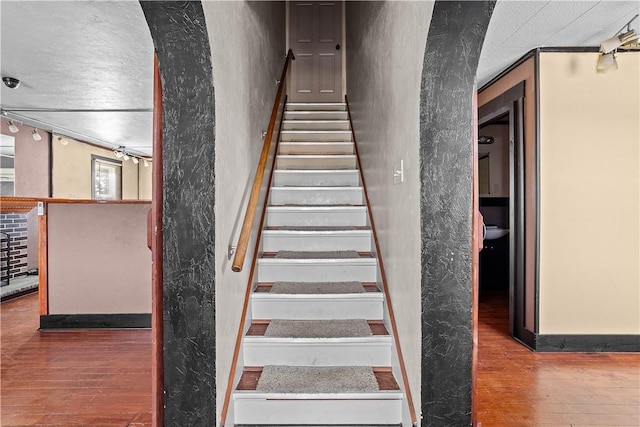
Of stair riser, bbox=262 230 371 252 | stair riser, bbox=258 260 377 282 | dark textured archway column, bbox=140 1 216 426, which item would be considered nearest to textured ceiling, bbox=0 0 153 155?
dark textured archway column, bbox=140 1 216 426

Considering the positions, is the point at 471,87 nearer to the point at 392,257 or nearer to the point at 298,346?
the point at 392,257

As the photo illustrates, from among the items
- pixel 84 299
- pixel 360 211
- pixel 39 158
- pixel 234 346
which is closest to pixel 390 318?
pixel 234 346

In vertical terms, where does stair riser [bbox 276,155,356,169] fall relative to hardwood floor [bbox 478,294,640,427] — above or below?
above

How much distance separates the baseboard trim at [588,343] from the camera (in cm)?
298

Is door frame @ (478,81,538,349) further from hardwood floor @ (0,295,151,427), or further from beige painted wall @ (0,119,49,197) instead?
beige painted wall @ (0,119,49,197)

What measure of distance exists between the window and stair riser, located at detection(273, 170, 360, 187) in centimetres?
557

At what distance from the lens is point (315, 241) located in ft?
9.45

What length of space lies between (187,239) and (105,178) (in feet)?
24.7

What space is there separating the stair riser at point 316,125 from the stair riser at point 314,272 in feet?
7.48

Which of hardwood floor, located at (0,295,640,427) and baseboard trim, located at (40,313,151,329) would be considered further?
baseboard trim, located at (40,313,151,329)

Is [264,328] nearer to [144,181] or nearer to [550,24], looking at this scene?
[550,24]

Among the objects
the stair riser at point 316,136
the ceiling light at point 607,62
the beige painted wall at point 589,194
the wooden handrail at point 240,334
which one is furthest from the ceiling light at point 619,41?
the wooden handrail at point 240,334

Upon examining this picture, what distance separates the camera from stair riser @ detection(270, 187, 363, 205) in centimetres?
329

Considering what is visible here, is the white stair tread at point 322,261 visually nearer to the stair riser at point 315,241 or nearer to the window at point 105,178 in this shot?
the stair riser at point 315,241
